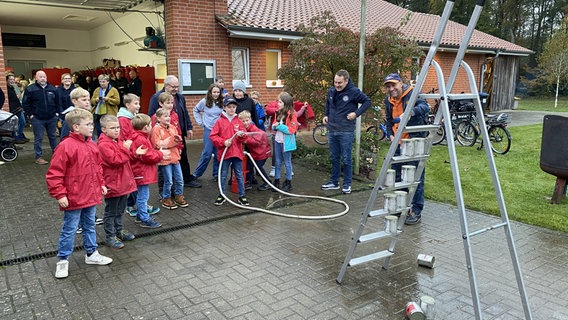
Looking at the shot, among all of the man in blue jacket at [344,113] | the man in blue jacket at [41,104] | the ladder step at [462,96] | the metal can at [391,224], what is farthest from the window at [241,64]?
the ladder step at [462,96]

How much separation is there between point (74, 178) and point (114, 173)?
62 centimetres

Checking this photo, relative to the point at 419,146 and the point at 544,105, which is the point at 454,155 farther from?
the point at 544,105

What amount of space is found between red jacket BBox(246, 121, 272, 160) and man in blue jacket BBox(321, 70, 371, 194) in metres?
1.10

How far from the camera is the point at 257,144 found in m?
6.88

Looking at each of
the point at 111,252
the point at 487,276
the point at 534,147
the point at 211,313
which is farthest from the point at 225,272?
the point at 534,147

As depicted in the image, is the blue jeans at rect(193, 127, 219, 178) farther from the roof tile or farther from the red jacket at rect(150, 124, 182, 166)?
the roof tile

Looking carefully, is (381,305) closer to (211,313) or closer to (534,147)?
(211,313)

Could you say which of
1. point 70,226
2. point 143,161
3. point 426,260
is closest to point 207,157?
point 143,161

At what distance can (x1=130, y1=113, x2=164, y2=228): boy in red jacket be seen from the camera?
5109mm

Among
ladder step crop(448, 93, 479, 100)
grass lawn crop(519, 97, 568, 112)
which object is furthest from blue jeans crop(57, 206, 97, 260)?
grass lawn crop(519, 97, 568, 112)

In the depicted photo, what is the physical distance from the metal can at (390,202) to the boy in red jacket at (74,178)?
2758mm

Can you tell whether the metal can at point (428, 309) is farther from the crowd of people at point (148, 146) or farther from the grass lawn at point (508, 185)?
the grass lawn at point (508, 185)

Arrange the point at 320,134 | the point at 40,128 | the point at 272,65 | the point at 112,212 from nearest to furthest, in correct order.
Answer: the point at 112,212, the point at 40,128, the point at 320,134, the point at 272,65

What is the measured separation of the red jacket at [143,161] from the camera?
5102mm
